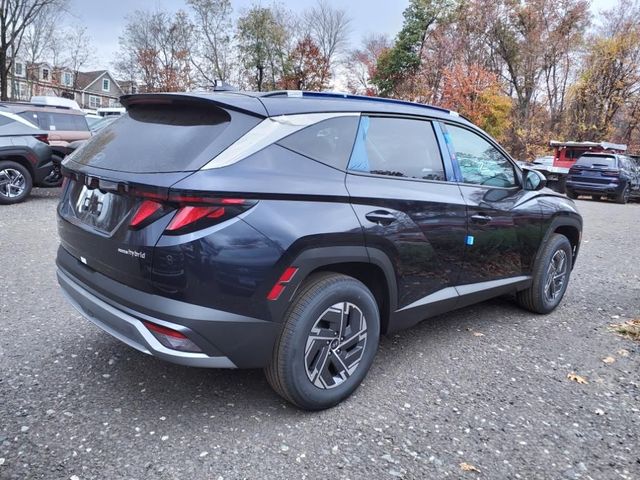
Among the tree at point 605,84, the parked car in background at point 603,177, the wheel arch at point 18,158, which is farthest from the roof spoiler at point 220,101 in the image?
the tree at point 605,84

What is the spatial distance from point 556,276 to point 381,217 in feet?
8.68

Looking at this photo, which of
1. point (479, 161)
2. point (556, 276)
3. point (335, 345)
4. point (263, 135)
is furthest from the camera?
point (556, 276)

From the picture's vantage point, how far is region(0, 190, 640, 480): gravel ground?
7.39ft

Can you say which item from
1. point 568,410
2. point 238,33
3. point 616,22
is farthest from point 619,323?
point 238,33

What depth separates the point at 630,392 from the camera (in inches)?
123

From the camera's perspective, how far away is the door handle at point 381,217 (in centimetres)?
270

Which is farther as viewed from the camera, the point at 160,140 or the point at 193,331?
the point at 160,140

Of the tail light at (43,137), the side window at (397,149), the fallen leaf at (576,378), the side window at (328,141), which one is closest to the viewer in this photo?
the side window at (328,141)

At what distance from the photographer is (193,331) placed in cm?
220

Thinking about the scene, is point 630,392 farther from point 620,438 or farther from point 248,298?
point 248,298

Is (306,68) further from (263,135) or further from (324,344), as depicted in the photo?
(324,344)

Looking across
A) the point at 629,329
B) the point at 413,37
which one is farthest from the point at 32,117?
the point at 413,37

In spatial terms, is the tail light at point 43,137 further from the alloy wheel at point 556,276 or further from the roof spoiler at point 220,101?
the alloy wheel at point 556,276

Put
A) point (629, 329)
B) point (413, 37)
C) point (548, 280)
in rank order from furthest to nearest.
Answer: point (413, 37) → point (548, 280) → point (629, 329)
